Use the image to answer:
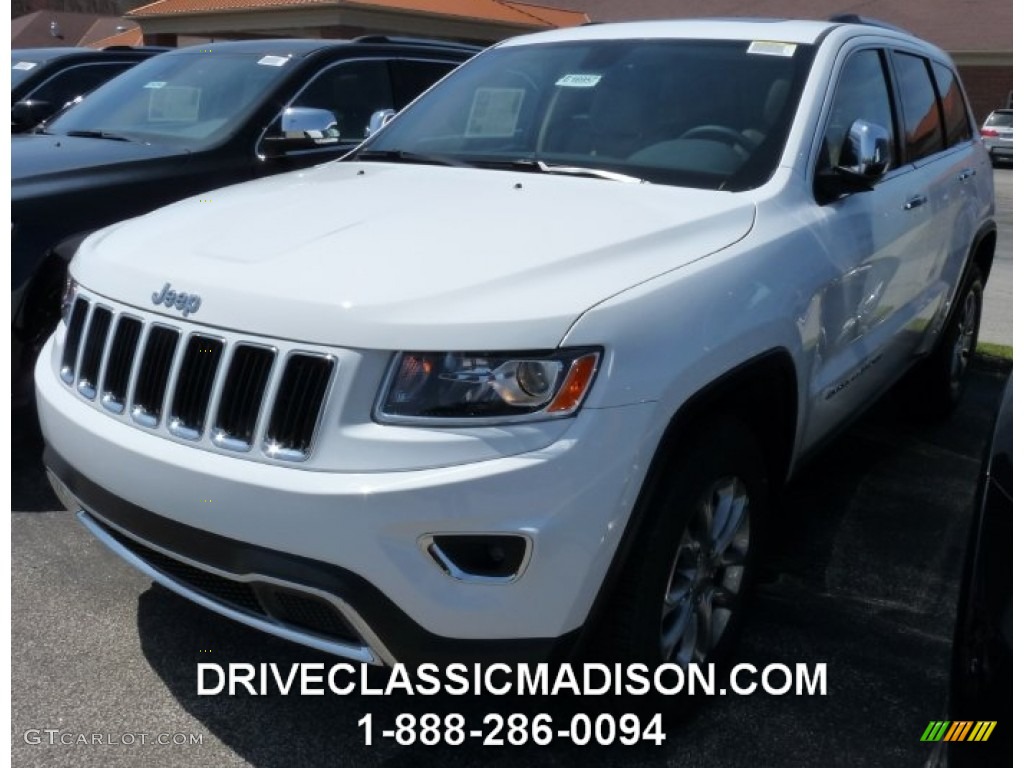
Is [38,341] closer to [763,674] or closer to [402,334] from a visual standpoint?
[402,334]

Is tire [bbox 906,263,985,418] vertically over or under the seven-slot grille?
under

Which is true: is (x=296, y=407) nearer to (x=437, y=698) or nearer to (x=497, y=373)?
(x=497, y=373)

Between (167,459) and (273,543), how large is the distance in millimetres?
357

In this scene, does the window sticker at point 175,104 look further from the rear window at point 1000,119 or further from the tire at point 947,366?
the rear window at point 1000,119

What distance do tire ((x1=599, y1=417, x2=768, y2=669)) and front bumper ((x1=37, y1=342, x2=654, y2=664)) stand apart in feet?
0.52

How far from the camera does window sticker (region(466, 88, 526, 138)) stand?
3980 mm

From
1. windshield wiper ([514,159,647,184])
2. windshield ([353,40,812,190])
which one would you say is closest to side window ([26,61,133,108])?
windshield ([353,40,812,190])

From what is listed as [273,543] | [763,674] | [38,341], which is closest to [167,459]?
[273,543]

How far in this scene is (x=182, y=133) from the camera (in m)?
5.45

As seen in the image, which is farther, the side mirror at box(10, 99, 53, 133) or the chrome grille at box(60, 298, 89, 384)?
the side mirror at box(10, 99, 53, 133)

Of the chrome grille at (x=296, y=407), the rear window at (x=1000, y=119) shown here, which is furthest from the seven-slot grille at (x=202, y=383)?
the rear window at (x=1000, y=119)

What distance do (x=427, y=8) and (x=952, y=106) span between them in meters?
18.3

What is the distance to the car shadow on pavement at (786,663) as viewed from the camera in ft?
9.21

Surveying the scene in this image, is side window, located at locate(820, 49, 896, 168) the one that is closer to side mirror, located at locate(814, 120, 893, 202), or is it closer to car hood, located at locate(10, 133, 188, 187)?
side mirror, located at locate(814, 120, 893, 202)
